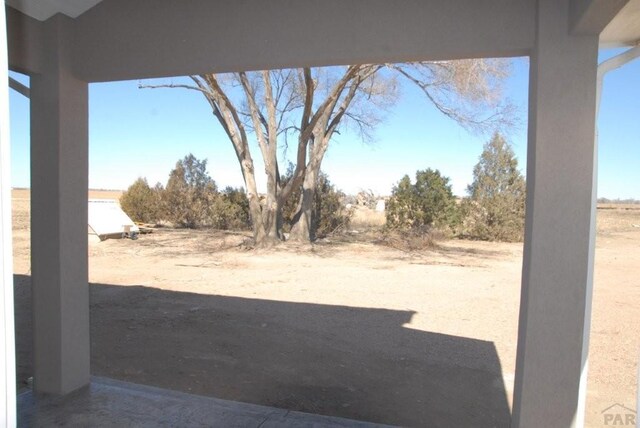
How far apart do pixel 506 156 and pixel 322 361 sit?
15.6 metres

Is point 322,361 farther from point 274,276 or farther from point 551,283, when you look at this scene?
point 274,276

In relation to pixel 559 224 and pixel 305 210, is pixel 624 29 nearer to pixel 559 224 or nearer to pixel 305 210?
pixel 559 224

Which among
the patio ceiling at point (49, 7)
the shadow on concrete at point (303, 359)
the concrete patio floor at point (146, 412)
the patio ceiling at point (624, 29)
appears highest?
the patio ceiling at point (49, 7)

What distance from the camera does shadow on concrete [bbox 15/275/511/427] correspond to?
3.97 meters

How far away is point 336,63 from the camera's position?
2.99 metres

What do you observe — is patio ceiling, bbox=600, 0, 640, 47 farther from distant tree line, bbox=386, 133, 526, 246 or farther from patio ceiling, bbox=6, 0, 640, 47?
distant tree line, bbox=386, 133, 526, 246

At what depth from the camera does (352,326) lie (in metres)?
6.61

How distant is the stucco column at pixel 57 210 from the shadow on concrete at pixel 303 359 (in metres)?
0.95

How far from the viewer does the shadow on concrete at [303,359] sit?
397 cm

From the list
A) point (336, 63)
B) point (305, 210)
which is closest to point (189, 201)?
point (305, 210)

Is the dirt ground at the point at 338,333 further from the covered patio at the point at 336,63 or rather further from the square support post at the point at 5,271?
the square support post at the point at 5,271

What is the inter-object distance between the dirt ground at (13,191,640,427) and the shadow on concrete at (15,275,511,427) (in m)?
0.02

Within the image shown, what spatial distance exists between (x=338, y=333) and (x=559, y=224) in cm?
419

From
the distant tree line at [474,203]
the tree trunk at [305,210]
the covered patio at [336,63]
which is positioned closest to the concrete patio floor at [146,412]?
the covered patio at [336,63]
